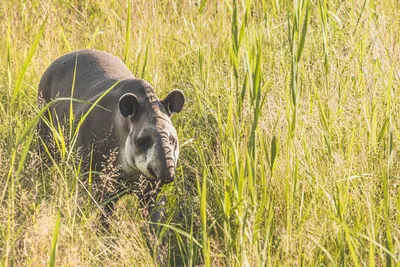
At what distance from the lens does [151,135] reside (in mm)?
4523

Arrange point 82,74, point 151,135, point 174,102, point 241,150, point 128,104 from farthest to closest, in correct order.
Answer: point 82,74 < point 174,102 < point 128,104 < point 151,135 < point 241,150

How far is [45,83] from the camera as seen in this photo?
5.92m

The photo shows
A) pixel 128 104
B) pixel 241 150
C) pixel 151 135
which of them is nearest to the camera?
pixel 241 150

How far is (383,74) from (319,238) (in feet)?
5.72

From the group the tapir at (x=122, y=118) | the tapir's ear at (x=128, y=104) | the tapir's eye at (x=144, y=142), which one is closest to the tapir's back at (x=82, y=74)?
the tapir at (x=122, y=118)

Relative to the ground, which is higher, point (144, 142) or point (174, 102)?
point (174, 102)

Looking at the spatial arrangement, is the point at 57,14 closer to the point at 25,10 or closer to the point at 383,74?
the point at 25,10

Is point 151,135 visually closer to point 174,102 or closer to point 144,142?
point 144,142

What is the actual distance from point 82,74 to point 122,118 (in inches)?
39.4

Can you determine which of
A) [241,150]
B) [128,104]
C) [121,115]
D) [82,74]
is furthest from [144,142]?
[82,74]

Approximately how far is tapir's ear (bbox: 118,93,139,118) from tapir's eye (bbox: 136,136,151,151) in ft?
0.70

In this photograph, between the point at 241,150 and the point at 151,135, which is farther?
the point at 151,135

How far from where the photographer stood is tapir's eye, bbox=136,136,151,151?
455 centimetres

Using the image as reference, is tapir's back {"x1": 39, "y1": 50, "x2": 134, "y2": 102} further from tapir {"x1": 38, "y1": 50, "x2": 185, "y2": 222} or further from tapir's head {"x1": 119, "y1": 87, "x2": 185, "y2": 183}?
tapir's head {"x1": 119, "y1": 87, "x2": 185, "y2": 183}
